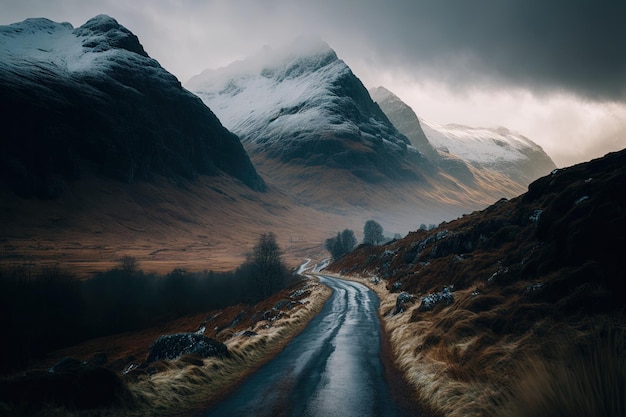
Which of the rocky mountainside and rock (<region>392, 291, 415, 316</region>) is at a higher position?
the rocky mountainside

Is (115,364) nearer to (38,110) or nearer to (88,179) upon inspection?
(88,179)

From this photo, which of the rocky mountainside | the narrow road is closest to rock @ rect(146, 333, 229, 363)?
the narrow road

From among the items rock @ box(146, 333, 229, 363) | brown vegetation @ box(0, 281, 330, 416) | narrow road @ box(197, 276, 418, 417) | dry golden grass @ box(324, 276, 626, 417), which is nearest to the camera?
dry golden grass @ box(324, 276, 626, 417)

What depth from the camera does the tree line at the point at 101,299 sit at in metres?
46.6

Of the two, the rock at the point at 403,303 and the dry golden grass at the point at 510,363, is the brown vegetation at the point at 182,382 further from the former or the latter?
the rock at the point at 403,303

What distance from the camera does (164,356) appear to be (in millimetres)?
16391

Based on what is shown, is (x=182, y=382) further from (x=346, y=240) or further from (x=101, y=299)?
(x=346, y=240)

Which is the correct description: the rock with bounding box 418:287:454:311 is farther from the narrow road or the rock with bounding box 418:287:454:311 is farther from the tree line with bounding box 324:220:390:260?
the tree line with bounding box 324:220:390:260

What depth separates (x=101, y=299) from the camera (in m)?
73.1

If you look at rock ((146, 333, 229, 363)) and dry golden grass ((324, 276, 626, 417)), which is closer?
dry golden grass ((324, 276, 626, 417))

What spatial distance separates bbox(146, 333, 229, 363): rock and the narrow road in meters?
2.18

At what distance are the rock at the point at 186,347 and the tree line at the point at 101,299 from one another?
36313 mm

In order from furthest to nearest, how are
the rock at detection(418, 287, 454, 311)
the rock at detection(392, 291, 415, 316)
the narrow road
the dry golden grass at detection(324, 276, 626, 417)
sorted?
1. the rock at detection(392, 291, 415, 316)
2. the rock at detection(418, 287, 454, 311)
3. the narrow road
4. the dry golden grass at detection(324, 276, 626, 417)

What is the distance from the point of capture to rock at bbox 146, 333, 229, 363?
15.4m
